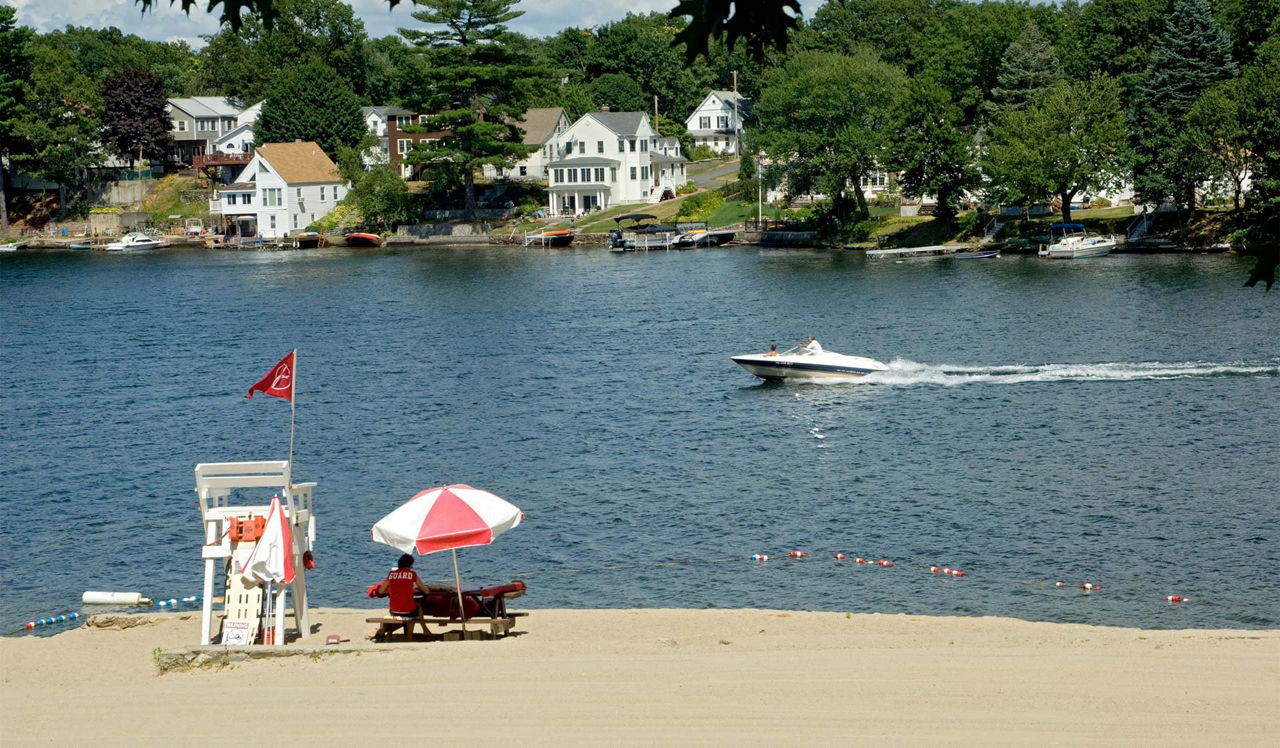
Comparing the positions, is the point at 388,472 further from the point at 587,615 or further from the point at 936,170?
the point at 936,170

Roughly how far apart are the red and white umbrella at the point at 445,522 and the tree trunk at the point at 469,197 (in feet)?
336

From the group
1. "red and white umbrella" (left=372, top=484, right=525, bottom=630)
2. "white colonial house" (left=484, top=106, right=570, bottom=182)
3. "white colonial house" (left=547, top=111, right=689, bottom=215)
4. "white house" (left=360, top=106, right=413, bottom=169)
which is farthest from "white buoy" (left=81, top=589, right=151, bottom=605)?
"white house" (left=360, top=106, right=413, bottom=169)

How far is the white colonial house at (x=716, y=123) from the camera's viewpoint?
15512 centimetres

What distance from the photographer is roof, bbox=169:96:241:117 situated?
148375 millimetres

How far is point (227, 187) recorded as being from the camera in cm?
13025

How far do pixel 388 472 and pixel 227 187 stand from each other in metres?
100

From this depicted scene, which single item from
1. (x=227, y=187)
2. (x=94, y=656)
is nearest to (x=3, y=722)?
(x=94, y=656)

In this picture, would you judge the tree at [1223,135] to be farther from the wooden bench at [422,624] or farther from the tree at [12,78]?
the tree at [12,78]

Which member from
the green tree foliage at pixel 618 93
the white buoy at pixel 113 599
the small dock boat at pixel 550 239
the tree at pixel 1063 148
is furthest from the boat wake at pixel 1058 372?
the green tree foliage at pixel 618 93

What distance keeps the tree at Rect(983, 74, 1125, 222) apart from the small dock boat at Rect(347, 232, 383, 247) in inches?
2166

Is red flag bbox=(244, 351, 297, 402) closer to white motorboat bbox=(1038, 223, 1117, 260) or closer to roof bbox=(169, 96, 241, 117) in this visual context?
white motorboat bbox=(1038, 223, 1117, 260)

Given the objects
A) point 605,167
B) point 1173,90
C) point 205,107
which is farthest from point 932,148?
point 205,107

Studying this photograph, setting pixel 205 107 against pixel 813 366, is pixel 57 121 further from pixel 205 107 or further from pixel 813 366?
pixel 813 366

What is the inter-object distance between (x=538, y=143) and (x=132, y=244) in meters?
38.6
